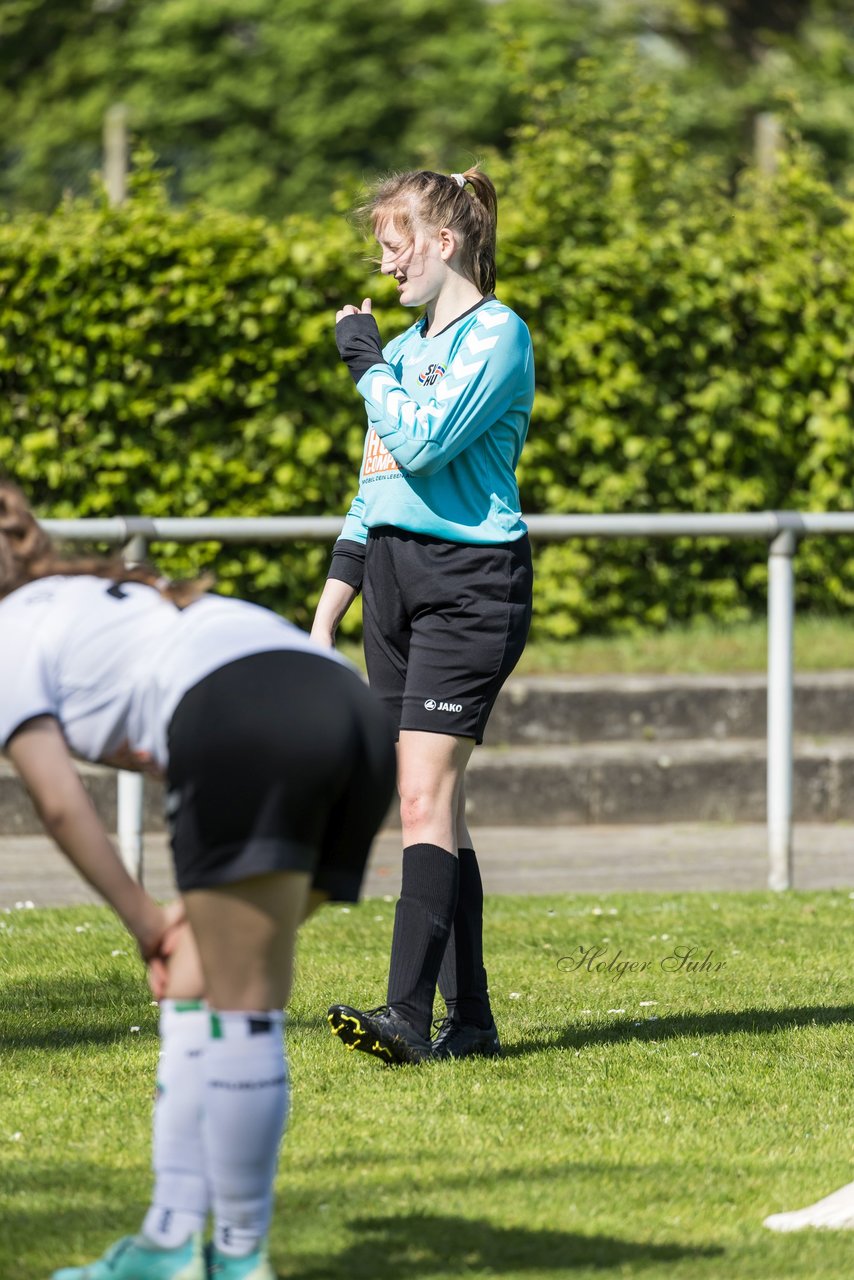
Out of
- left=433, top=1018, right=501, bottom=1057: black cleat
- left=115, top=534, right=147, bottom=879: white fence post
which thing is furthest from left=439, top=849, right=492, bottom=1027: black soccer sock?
left=115, top=534, right=147, bottom=879: white fence post

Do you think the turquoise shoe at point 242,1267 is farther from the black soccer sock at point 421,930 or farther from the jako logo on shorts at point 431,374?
the jako logo on shorts at point 431,374

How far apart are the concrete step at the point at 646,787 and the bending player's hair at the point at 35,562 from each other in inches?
216

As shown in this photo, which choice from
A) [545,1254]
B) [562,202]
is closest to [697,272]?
[562,202]

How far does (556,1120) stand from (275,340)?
20.1ft

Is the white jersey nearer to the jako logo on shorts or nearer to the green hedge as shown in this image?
the jako logo on shorts

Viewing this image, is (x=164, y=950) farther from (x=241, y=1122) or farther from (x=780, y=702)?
(x=780, y=702)

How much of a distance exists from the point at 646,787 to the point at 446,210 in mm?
4623

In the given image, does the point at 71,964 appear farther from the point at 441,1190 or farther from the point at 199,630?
the point at 199,630

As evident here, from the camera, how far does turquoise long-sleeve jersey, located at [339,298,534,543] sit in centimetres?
392

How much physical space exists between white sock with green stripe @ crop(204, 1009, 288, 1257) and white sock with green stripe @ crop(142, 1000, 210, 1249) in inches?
1.3

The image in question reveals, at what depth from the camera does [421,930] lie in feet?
13.3

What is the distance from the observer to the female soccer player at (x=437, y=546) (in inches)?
158

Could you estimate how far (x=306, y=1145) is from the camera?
3.44 m

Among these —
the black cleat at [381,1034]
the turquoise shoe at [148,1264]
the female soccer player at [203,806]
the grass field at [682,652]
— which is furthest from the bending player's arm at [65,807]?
the grass field at [682,652]
